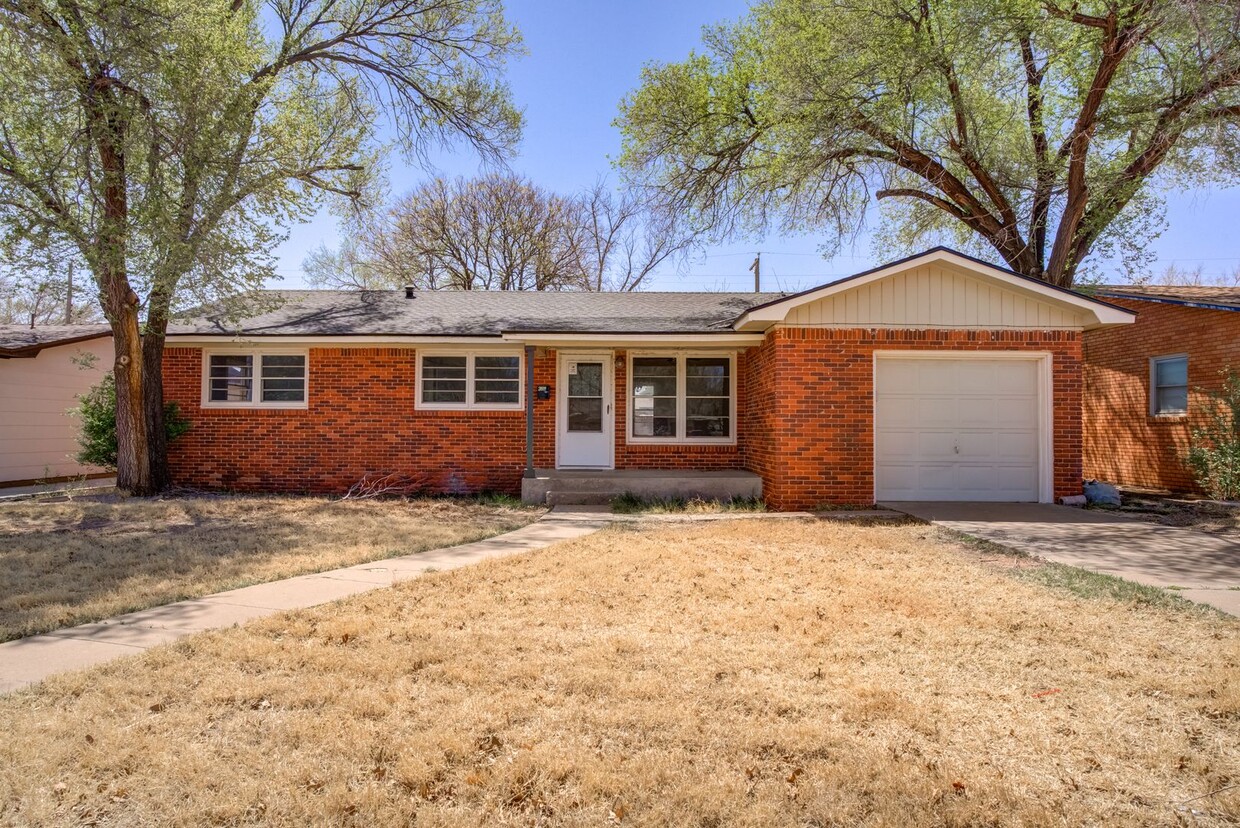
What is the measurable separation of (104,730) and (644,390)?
33.4 ft

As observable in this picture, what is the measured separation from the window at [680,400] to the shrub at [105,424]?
7.90 meters

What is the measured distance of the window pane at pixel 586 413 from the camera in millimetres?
12656

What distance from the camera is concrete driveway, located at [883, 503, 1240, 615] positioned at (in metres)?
5.73

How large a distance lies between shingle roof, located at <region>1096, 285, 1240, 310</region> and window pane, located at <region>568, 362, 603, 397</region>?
9.50 m

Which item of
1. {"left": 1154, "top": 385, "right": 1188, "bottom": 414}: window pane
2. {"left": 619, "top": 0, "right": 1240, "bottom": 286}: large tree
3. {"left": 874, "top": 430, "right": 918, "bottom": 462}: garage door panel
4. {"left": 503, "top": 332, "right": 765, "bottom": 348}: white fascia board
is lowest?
{"left": 874, "top": 430, "right": 918, "bottom": 462}: garage door panel

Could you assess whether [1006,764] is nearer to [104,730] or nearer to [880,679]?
[880,679]

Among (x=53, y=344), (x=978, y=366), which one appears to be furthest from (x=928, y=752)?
(x=53, y=344)

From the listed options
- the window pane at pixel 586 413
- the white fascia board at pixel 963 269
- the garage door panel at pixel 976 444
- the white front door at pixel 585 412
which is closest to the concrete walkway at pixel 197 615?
the white fascia board at pixel 963 269

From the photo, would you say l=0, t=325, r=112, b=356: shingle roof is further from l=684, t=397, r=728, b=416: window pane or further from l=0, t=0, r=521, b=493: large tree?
l=684, t=397, r=728, b=416: window pane

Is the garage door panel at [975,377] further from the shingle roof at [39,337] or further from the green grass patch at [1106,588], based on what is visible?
the shingle roof at [39,337]

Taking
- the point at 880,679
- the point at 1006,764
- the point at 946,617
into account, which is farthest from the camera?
the point at 946,617

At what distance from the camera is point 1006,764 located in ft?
9.11

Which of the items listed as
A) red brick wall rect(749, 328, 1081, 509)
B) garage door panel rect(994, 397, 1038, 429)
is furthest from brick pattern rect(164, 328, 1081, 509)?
garage door panel rect(994, 397, 1038, 429)

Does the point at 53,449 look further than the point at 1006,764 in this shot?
Yes
